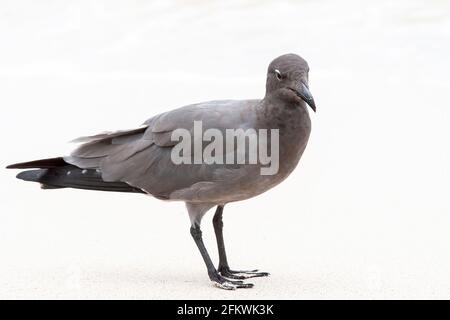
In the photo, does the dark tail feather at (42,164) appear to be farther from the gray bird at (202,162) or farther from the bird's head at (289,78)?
the bird's head at (289,78)

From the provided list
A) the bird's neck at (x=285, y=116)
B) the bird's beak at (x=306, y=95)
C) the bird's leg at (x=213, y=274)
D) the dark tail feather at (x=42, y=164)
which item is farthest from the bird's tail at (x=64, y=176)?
the bird's beak at (x=306, y=95)

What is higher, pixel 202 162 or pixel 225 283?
pixel 202 162

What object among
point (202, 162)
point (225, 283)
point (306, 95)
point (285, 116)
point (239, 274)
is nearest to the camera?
point (306, 95)

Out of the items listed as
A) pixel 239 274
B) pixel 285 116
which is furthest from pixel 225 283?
pixel 285 116

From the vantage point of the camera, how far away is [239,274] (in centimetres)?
921

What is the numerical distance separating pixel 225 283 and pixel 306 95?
1.79 m

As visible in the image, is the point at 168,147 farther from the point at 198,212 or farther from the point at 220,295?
the point at 220,295

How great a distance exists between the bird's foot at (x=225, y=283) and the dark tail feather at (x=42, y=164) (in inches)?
66.3

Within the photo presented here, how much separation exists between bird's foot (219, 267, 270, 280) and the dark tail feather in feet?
5.59

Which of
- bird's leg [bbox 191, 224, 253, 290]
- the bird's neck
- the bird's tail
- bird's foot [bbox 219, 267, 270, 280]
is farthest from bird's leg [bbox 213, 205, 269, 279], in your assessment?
the bird's neck

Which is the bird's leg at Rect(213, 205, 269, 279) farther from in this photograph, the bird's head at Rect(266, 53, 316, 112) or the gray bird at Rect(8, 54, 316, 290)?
the bird's head at Rect(266, 53, 316, 112)

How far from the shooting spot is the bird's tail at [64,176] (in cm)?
895

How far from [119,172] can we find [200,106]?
903 millimetres

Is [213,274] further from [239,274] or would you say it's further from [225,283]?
[239,274]
